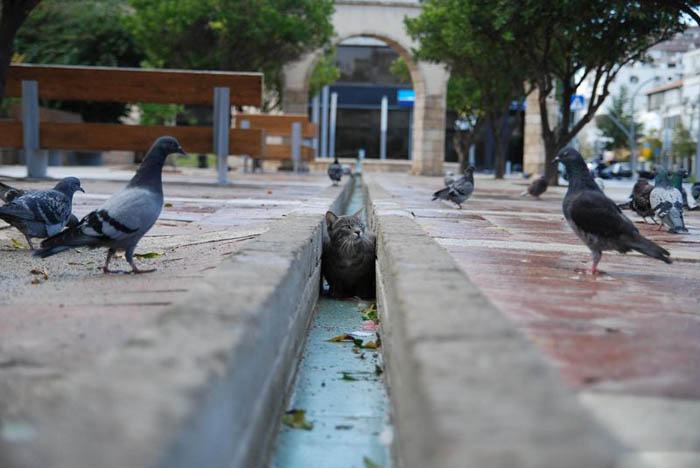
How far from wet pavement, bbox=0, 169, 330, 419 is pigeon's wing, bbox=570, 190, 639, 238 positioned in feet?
7.04

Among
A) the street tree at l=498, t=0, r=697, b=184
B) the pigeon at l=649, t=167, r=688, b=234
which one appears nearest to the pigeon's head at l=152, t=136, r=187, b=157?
the pigeon at l=649, t=167, r=688, b=234

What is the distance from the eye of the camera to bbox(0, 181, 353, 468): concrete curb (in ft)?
5.29

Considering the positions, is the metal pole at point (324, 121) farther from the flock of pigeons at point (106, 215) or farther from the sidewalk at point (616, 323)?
the flock of pigeons at point (106, 215)

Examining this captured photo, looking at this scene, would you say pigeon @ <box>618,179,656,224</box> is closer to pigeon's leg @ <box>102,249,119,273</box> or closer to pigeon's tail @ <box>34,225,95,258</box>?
pigeon's leg @ <box>102,249,119,273</box>

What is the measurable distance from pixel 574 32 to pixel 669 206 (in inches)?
326

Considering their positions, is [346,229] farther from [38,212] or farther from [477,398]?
[477,398]

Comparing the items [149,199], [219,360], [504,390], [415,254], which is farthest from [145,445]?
[149,199]

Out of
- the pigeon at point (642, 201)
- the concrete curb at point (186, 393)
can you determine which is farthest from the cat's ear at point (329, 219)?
the pigeon at point (642, 201)

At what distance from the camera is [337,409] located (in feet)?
11.9

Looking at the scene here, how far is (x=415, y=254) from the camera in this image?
13.7ft

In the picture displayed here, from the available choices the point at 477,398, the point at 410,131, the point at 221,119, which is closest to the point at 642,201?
the point at 221,119

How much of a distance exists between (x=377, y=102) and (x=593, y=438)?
53.3 metres

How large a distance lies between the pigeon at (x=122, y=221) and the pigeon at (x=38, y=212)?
2.53ft

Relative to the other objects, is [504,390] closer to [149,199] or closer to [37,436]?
[37,436]
